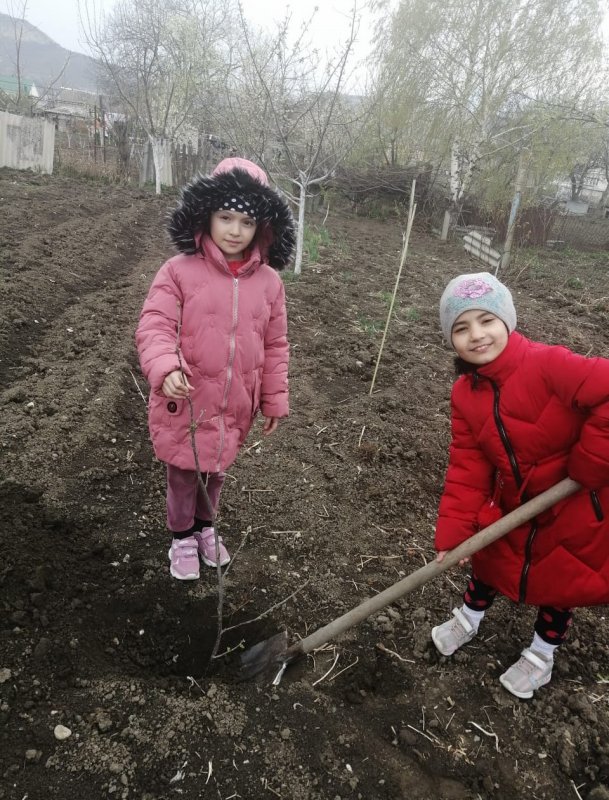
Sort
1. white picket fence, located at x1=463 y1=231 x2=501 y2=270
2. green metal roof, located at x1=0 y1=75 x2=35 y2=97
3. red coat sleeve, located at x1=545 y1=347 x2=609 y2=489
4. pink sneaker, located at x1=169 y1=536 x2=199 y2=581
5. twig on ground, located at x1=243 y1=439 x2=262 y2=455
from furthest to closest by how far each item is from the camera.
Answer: green metal roof, located at x1=0 y1=75 x2=35 y2=97 < white picket fence, located at x1=463 y1=231 x2=501 y2=270 < twig on ground, located at x1=243 y1=439 x2=262 y2=455 < pink sneaker, located at x1=169 y1=536 x2=199 y2=581 < red coat sleeve, located at x1=545 y1=347 x2=609 y2=489

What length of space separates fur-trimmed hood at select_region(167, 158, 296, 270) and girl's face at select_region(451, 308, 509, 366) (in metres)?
0.85

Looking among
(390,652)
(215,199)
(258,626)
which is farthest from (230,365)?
(390,652)

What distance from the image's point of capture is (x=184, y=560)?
2.42 meters

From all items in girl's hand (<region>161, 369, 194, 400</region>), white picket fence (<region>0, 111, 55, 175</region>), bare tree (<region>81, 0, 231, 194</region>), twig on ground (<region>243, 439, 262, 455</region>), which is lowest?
twig on ground (<region>243, 439, 262, 455</region>)

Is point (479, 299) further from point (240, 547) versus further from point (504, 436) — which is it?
point (240, 547)

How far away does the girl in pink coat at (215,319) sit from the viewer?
198cm

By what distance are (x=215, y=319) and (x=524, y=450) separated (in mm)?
1171

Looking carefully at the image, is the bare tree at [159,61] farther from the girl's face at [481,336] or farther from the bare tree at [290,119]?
the girl's face at [481,336]

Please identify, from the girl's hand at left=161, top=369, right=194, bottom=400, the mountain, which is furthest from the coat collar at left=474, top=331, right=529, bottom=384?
the mountain

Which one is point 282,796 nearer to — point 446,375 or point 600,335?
point 446,375

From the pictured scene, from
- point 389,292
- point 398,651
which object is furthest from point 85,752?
point 389,292

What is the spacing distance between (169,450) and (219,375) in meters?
0.35

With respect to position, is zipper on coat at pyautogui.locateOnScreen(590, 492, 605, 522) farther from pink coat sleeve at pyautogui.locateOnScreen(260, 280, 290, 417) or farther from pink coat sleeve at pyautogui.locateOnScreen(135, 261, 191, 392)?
pink coat sleeve at pyautogui.locateOnScreen(135, 261, 191, 392)

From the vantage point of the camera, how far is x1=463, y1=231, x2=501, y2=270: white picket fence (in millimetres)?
10680
